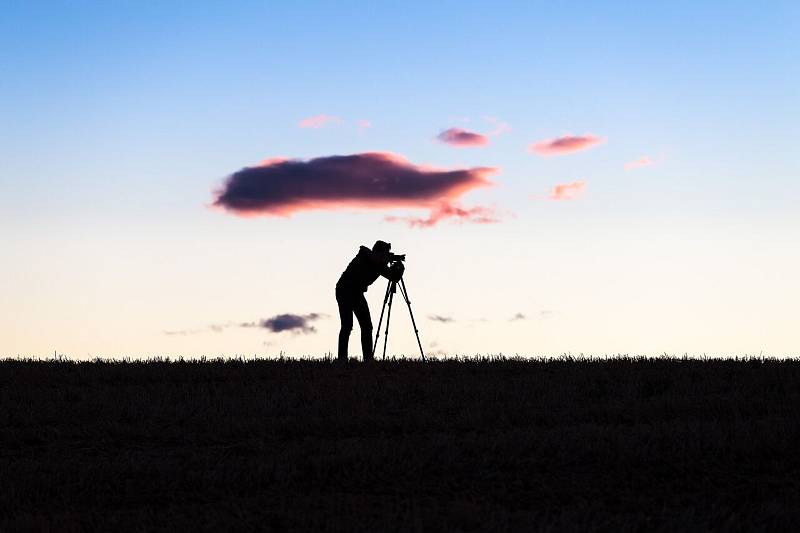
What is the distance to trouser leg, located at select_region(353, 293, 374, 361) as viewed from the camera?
22844mm

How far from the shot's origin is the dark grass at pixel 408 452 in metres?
10.2

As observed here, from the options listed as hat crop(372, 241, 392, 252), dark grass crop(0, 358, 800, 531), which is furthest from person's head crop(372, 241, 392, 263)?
dark grass crop(0, 358, 800, 531)

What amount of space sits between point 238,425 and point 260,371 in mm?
6399

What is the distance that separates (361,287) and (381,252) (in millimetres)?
886

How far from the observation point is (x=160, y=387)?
19047mm

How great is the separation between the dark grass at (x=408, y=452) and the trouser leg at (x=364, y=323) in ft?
9.56

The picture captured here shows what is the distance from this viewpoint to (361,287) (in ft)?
75.0

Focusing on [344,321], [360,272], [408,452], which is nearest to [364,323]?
[344,321]

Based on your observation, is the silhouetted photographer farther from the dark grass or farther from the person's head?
the dark grass

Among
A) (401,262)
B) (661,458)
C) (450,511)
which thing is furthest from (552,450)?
(401,262)

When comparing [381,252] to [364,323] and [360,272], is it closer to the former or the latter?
[360,272]

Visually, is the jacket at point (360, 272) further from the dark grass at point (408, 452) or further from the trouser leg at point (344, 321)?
the dark grass at point (408, 452)

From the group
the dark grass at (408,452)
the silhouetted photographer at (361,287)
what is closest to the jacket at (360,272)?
the silhouetted photographer at (361,287)

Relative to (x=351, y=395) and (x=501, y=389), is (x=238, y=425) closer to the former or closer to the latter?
(x=351, y=395)
